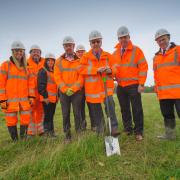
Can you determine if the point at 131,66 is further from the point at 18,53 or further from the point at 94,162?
the point at 18,53

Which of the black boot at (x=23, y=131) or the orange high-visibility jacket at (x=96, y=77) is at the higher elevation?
the orange high-visibility jacket at (x=96, y=77)

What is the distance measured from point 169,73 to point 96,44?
5.70 feet

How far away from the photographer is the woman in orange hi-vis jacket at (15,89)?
5.59 meters

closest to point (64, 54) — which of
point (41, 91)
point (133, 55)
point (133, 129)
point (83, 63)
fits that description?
point (83, 63)

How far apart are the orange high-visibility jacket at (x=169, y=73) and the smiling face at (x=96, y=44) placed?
4.60 ft

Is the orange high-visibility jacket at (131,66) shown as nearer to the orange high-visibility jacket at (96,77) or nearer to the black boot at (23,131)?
the orange high-visibility jacket at (96,77)

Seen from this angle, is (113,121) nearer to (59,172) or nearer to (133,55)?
(133,55)

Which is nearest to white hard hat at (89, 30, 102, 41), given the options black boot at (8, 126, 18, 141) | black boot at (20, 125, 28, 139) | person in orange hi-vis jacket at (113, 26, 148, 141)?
person in orange hi-vis jacket at (113, 26, 148, 141)

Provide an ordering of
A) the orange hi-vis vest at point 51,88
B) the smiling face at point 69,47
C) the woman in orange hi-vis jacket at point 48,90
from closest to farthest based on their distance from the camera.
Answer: the smiling face at point 69,47 → the woman in orange hi-vis jacket at point 48,90 → the orange hi-vis vest at point 51,88

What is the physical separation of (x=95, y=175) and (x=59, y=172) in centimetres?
58

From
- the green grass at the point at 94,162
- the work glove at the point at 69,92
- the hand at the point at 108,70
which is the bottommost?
the green grass at the point at 94,162

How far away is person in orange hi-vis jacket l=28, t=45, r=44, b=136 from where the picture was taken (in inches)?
260

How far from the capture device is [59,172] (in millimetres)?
3760

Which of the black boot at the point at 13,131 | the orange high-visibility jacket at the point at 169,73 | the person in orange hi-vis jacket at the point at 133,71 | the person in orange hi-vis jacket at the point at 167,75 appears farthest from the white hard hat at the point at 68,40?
the black boot at the point at 13,131
